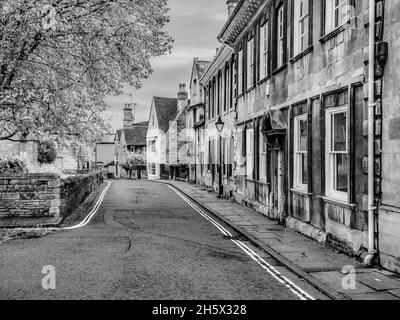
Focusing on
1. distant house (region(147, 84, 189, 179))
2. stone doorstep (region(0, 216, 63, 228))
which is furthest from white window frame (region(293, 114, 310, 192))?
distant house (region(147, 84, 189, 179))

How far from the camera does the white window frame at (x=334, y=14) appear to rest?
A: 10017 mm

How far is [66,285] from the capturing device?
708 centimetres

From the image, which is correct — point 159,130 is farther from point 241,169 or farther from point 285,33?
point 285,33

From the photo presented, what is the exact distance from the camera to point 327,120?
34.8 feet

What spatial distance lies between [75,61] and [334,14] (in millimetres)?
8067

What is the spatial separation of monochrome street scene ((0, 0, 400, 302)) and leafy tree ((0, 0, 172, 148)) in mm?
48

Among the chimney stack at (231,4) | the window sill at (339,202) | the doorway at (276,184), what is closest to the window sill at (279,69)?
the doorway at (276,184)

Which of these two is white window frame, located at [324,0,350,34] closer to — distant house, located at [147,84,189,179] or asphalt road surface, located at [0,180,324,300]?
asphalt road surface, located at [0,180,324,300]

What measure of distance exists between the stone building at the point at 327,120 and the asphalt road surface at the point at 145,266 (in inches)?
76.5

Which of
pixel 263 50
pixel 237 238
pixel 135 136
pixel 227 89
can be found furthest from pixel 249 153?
pixel 135 136

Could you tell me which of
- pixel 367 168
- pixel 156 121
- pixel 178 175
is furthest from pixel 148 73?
pixel 156 121

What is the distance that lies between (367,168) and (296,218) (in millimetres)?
4416

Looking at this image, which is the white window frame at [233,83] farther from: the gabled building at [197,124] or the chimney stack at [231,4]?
the gabled building at [197,124]

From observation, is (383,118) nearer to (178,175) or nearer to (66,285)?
(66,285)
